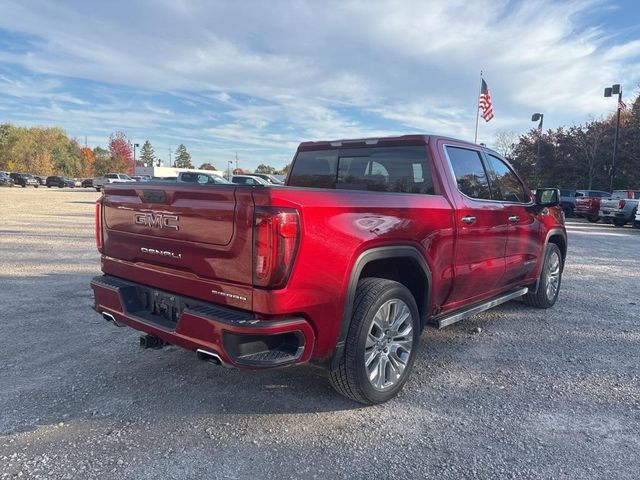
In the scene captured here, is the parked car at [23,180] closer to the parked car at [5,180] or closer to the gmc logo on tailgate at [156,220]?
the parked car at [5,180]

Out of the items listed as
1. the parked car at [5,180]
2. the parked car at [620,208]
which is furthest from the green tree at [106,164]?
the parked car at [620,208]

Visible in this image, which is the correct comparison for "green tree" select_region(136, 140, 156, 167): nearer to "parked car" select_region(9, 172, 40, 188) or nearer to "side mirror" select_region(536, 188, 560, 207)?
"parked car" select_region(9, 172, 40, 188)

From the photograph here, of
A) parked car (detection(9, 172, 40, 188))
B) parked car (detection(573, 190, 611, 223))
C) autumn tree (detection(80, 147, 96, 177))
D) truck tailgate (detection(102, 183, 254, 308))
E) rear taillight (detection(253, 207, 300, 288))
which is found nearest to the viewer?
rear taillight (detection(253, 207, 300, 288))

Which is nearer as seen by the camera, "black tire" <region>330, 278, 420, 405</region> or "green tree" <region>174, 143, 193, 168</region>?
"black tire" <region>330, 278, 420, 405</region>

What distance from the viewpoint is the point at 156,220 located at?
3.22 metres

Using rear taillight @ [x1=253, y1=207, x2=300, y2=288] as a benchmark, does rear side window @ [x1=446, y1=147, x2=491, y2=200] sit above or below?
above

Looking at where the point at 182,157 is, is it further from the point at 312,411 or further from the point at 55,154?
the point at 312,411

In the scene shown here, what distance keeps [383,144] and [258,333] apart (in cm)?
238

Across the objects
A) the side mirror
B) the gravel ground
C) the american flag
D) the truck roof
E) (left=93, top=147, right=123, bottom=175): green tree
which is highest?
the american flag

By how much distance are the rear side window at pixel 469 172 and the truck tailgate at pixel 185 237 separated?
228 centimetres

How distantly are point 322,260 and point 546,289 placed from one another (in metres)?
4.29

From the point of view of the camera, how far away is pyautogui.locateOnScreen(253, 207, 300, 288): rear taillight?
2.63 metres

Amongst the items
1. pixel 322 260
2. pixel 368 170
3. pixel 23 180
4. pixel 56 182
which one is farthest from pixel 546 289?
pixel 56 182

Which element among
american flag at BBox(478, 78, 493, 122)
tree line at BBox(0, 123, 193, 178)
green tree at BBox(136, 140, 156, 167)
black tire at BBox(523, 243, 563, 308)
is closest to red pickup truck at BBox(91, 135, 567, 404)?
black tire at BBox(523, 243, 563, 308)
